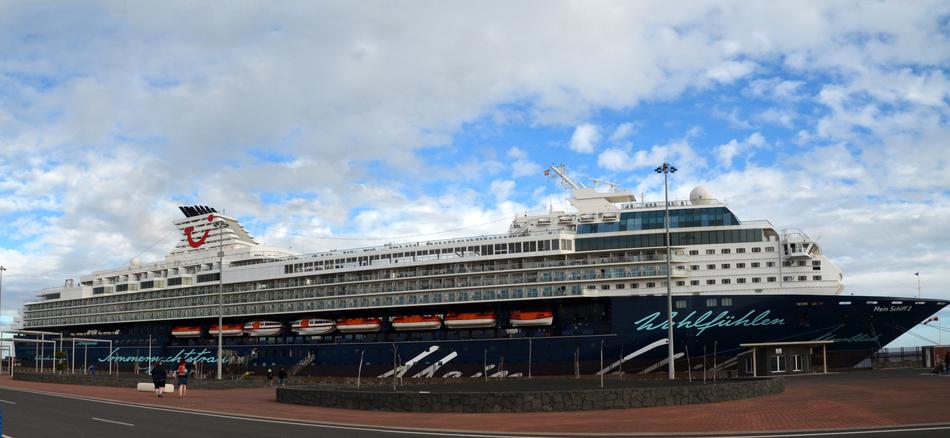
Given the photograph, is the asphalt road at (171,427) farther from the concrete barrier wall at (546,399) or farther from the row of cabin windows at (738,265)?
the row of cabin windows at (738,265)

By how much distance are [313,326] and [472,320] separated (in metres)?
16.6

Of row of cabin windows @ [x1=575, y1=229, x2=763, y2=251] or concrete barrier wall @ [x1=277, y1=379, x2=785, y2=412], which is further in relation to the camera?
row of cabin windows @ [x1=575, y1=229, x2=763, y2=251]

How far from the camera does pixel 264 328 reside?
70.6m

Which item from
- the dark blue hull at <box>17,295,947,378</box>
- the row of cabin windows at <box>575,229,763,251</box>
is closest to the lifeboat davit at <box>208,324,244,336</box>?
the dark blue hull at <box>17,295,947,378</box>

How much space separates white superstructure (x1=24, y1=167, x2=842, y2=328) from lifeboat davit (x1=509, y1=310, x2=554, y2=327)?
119 centimetres

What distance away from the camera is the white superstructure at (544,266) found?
162ft

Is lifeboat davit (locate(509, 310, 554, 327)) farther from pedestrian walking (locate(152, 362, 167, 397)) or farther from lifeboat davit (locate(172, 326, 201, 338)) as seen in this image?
lifeboat davit (locate(172, 326, 201, 338))

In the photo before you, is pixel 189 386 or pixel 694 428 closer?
pixel 694 428

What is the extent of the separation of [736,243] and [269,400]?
31.6 meters

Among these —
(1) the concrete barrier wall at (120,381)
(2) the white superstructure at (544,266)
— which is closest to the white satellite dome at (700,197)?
(2) the white superstructure at (544,266)

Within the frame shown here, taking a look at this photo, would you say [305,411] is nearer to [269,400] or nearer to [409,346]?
[269,400]

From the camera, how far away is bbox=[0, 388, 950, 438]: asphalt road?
17.6 m

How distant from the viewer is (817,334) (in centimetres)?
4719

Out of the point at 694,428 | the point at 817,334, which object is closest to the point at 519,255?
the point at 817,334
